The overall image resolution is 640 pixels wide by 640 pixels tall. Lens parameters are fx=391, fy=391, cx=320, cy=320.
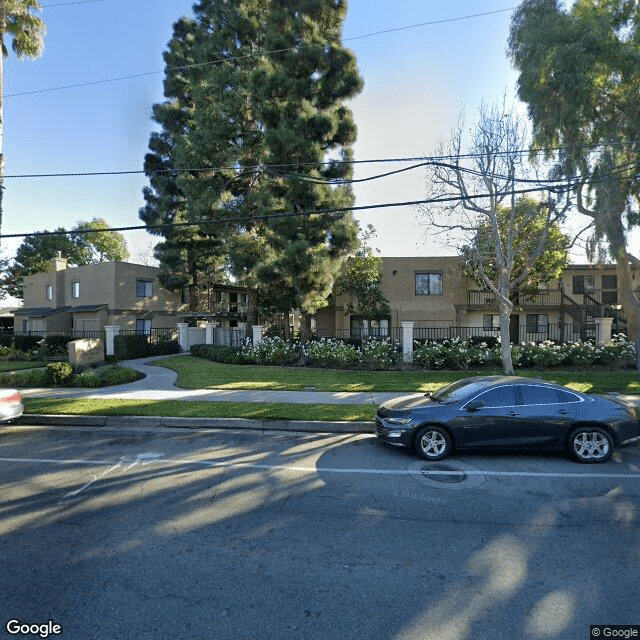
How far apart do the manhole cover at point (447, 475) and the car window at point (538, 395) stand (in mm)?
1537

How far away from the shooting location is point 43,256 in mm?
45875

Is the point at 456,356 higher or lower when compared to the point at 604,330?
lower

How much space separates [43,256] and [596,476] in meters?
55.1

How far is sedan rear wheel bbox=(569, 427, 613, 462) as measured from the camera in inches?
243

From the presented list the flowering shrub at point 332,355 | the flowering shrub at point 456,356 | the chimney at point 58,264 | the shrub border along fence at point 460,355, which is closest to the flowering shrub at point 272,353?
the shrub border along fence at point 460,355

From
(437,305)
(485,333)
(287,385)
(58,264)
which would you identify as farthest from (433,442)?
(58,264)

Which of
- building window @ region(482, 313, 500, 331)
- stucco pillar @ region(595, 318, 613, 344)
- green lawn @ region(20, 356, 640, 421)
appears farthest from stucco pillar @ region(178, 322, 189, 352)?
stucco pillar @ region(595, 318, 613, 344)

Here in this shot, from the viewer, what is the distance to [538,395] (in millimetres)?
6445

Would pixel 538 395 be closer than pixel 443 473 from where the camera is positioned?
No

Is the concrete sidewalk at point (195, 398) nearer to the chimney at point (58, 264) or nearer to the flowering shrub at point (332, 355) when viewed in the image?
the flowering shrub at point (332, 355)

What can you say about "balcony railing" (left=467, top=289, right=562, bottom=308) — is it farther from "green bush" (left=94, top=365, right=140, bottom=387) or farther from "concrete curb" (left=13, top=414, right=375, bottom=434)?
"green bush" (left=94, top=365, right=140, bottom=387)

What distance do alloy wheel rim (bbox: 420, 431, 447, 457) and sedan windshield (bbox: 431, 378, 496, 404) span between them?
62 cm

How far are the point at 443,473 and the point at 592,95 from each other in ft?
52.6
